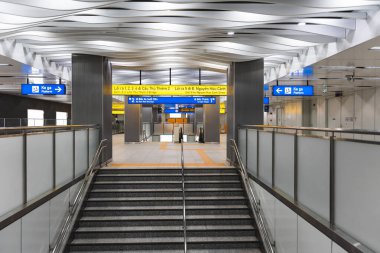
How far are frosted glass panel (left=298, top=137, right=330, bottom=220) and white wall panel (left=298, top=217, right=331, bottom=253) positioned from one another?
0.23 metres

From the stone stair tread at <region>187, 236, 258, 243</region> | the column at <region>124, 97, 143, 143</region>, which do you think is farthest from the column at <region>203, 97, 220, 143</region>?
the stone stair tread at <region>187, 236, 258, 243</region>

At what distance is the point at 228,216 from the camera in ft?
25.6

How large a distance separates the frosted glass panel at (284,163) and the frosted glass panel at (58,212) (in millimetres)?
3969

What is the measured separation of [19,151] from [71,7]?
8.28 ft

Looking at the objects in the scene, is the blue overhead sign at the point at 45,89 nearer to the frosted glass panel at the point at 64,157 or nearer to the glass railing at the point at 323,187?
the frosted glass panel at the point at 64,157

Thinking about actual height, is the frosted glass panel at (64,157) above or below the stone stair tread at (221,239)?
A: above

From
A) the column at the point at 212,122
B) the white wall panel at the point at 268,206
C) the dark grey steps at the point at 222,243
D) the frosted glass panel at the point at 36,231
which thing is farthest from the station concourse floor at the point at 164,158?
the column at the point at 212,122

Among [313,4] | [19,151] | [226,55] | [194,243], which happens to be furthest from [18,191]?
[226,55]

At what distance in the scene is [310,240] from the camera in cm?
450

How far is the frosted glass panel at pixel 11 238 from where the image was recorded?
161 inches

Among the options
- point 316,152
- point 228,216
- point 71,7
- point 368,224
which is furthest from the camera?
point 228,216

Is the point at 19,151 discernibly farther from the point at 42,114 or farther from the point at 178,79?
the point at 42,114

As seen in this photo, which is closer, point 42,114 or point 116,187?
point 116,187

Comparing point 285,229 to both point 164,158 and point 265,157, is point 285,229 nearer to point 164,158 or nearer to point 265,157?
point 265,157
